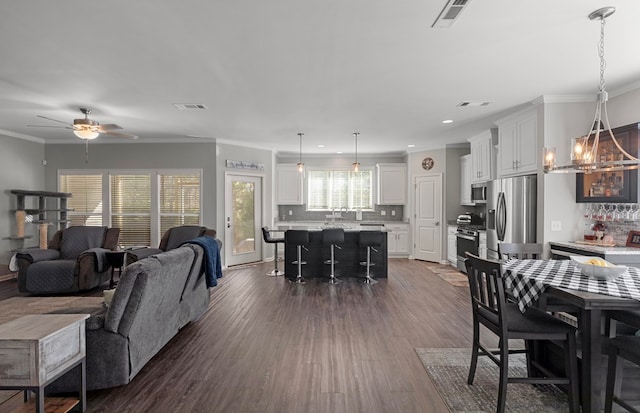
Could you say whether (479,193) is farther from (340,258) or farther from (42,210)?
(42,210)

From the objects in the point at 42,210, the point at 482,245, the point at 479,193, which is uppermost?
the point at 479,193

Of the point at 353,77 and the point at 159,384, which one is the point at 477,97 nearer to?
the point at 353,77

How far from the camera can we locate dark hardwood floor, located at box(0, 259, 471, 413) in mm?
2461

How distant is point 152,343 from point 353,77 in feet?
10.6

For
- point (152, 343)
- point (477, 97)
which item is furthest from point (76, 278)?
point (477, 97)

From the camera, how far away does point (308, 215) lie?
931cm

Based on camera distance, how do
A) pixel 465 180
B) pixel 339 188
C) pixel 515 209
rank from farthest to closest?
pixel 339 188 < pixel 465 180 < pixel 515 209

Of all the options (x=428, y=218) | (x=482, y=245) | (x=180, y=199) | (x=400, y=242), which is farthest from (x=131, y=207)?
(x=482, y=245)

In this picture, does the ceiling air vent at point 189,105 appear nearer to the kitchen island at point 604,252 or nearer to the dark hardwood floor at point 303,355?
the dark hardwood floor at point 303,355

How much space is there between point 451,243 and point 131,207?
6.91 metres

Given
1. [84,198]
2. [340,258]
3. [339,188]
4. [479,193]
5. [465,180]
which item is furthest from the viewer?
[339,188]

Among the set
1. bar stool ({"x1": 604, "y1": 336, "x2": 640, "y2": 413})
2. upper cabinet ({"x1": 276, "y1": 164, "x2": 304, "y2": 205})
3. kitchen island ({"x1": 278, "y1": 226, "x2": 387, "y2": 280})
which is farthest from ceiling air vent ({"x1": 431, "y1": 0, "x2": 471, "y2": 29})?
upper cabinet ({"x1": 276, "y1": 164, "x2": 304, "y2": 205})

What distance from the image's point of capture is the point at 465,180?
7602 millimetres

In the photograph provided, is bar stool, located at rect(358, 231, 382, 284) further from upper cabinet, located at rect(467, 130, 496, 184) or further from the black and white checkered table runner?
the black and white checkered table runner
